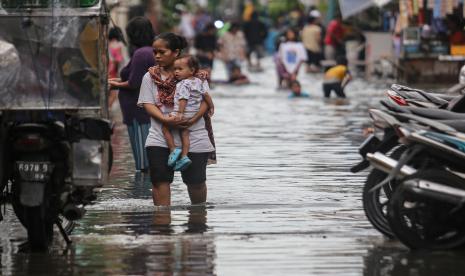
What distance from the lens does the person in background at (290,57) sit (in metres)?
34.1

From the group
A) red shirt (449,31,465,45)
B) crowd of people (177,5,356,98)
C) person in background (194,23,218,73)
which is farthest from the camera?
person in background (194,23,218,73)

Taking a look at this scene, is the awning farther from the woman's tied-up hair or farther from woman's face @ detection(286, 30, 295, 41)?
the woman's tied-up hair

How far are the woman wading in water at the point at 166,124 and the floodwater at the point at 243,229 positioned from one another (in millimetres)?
259

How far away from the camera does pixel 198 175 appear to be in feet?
40.8

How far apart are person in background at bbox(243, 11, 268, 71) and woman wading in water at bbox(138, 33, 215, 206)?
3660cm

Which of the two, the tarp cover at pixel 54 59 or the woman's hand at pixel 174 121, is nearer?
the tarp cover at pixel 54 59

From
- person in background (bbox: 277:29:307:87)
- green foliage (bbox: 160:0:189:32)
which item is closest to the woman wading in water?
person in background (bbox: 277:29:307:87)

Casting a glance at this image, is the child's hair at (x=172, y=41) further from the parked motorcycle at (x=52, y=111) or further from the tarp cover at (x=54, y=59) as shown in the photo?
the tarp cover at (x=54, y=59)

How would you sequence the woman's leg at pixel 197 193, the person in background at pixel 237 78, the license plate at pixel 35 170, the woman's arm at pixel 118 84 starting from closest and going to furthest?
the license plate at pixel 35 170, the woman's leg at pixel 197 193, the woman's arm at pixel 118 84, the person in background at pixel 237 78

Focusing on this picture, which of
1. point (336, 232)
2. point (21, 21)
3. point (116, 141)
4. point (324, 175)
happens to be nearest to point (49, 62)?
point (21, 21)

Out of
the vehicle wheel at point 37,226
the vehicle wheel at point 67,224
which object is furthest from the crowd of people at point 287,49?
the vehicle wheel at point 37,226

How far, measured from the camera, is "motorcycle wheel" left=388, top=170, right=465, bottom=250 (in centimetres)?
991

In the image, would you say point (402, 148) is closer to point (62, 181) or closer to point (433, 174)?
point (433, 174)

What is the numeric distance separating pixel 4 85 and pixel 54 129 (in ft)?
1.88
